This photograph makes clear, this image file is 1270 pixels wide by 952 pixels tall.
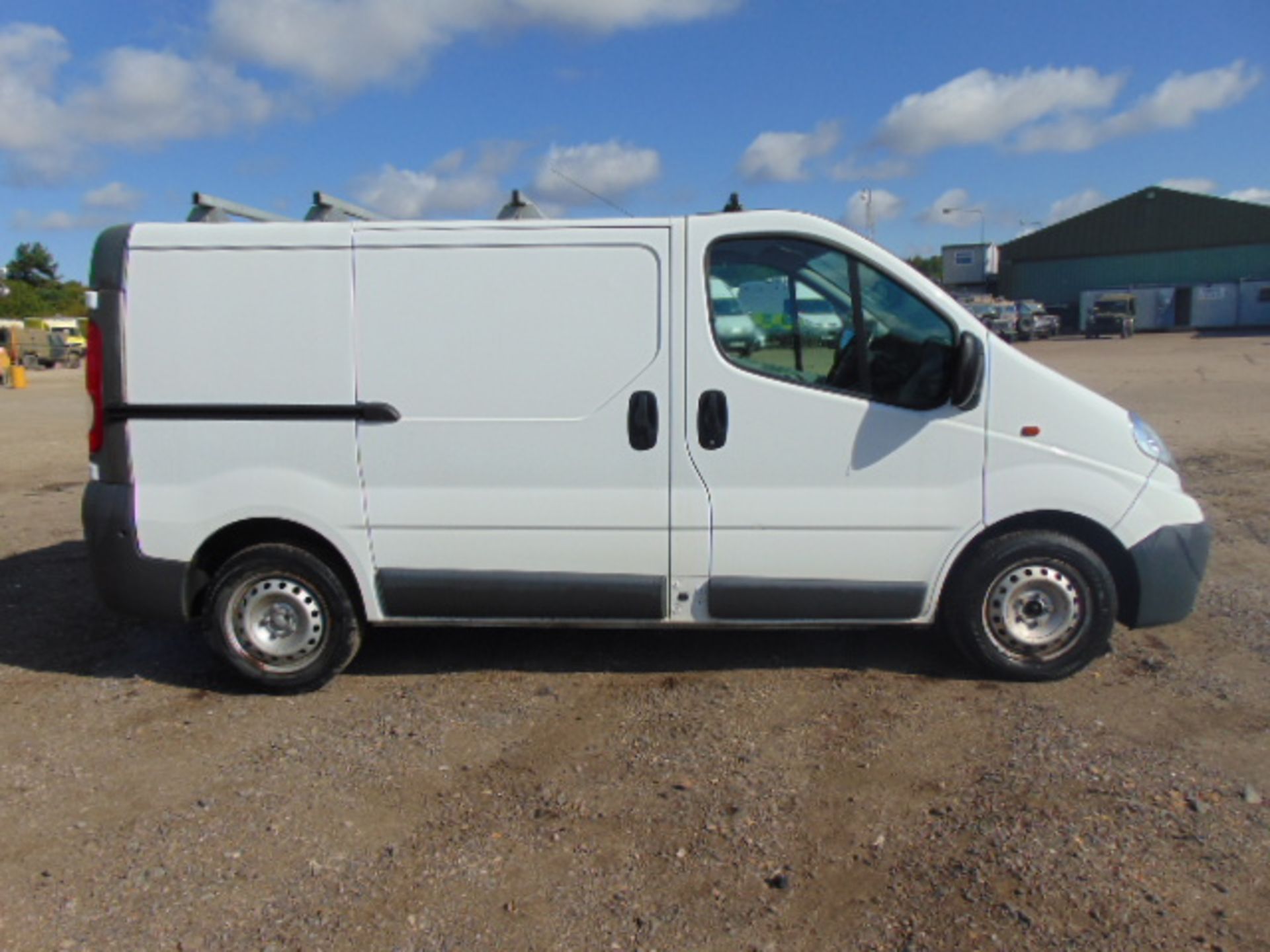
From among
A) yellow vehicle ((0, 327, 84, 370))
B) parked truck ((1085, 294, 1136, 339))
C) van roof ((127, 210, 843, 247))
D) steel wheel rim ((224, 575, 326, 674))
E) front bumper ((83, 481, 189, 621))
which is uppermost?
parked truck ((1085, 294, 1136, 339))

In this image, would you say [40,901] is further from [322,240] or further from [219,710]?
[322,240]

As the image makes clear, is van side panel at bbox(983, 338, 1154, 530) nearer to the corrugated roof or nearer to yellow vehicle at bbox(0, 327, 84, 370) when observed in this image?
yellow vehicle at bbox(0, 327, 84, 370)

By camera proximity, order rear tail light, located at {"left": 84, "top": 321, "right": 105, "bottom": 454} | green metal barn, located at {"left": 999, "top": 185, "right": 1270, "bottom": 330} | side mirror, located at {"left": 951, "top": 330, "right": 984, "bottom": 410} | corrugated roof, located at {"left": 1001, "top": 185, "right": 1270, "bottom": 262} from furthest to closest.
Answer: corrugated roof, located at {"left": 1001, "top": 185, "right": 1270, "bottom": 262} → green metal barn, located at {"left": 999, "top": 185, "right": 1270, "bottom": 330} → rear tail light, located at {"left": 84, "top": 321, "right": 105, "bottom": 454} → side mirror, located at {"left": 951, "top": 330, "right": 984, "bottom": 410}

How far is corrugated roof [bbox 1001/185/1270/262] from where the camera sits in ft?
194

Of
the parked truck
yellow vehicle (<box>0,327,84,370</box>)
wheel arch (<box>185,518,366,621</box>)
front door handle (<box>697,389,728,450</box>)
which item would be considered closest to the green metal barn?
the parked truck

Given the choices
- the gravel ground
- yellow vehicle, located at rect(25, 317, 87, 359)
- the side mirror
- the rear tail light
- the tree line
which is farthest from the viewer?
the tree line

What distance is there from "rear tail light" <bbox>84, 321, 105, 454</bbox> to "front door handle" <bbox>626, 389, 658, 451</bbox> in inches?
96.7

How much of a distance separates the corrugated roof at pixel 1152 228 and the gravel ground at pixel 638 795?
64.1 metres

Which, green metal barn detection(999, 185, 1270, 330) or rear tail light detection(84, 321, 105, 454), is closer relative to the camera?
rear tail light detection(84, 321, 105, 454)

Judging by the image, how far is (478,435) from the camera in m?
4.53

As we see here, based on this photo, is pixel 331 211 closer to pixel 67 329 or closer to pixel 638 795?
pixel 638 795

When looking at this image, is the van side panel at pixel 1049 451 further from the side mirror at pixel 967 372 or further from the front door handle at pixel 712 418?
the front door handle at pixel 712 418

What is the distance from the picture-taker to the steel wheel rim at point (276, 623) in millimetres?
4809

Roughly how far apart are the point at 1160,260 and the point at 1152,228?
6.84ft
